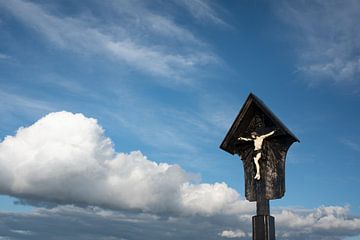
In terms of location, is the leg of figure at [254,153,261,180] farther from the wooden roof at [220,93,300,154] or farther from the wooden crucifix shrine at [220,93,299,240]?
the wooden roof at [220,93,300,154]

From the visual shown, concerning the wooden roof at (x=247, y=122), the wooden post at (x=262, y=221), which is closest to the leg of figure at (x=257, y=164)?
the wooden post at (x=262, y=221)

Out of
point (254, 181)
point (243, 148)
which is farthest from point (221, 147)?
point (254, 181)

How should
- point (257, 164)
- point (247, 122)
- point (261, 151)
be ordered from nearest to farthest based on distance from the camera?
point (257, 164), point (261, 151), point (247, 122)

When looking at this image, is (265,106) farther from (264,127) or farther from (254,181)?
(254,181)

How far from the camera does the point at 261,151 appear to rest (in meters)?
13.6

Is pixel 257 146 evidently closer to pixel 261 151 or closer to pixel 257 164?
pixel 261 151

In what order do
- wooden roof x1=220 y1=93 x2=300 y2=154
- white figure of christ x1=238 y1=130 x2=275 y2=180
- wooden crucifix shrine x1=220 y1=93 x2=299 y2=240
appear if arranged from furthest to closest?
white figure of christ x1=238 y1=130 x2=275 y2=180 → wooden roof x1=220 y1=93 x2=300 y2=154 → wooden crucifix shrine x1=220 y1=93 x2=299 y2=240

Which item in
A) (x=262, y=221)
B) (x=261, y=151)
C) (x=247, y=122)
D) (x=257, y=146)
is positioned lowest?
(x=262, y=221)

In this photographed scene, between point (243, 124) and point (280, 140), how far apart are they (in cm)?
140

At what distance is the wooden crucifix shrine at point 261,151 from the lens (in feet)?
42.3

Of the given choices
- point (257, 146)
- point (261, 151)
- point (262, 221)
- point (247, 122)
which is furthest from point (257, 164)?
point (262, 221)

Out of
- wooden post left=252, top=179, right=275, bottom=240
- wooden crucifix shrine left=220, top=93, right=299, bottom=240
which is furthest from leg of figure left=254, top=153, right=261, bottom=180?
wooden post left=252, top=179, right=275, bottom=240

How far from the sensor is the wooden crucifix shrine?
12898 mm

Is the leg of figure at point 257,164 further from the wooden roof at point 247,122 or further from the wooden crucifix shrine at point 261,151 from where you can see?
the wooden roof at point 247,122
